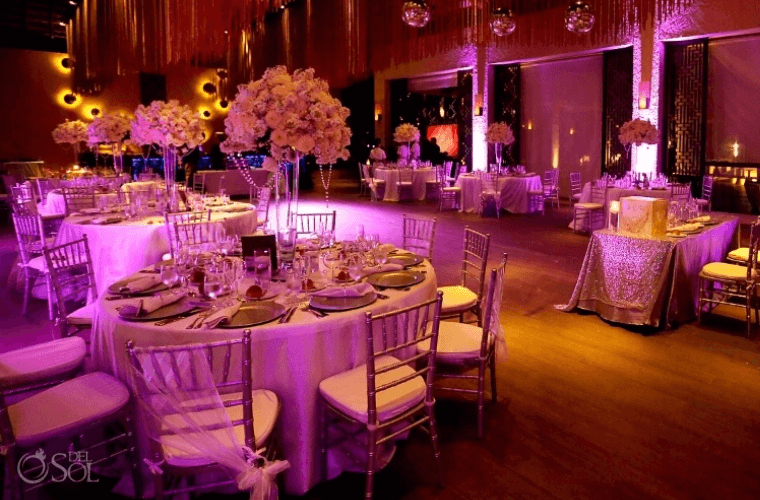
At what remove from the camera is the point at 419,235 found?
4.54 meters

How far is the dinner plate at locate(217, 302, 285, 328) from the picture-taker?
245cm

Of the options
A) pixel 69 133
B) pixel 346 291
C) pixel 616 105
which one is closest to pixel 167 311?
pixel 346 291

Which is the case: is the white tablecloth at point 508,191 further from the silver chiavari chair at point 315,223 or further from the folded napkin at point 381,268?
the folded napkin at point 381,268

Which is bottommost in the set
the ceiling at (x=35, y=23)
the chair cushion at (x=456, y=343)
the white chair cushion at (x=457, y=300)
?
the chair cushion at (x=456, y=343)

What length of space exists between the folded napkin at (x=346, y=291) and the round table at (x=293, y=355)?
85mm

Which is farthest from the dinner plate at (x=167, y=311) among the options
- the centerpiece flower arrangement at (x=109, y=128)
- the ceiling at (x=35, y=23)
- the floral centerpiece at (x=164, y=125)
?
the ceiling at (x=35, y=23)

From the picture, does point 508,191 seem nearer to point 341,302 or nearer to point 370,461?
point 341,302

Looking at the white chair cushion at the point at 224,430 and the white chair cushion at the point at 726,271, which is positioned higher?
the white chair cushion at the point at 726,271

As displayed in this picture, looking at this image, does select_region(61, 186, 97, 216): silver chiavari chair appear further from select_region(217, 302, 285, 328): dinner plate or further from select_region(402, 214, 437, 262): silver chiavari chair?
select_region(217, 302, 285, 328): dinner plate

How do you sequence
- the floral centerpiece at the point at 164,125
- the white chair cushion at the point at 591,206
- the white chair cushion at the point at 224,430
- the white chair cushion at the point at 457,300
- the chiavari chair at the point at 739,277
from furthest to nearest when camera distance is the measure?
1. the white chair cushion at the point at 591,206
2. the floral centerpiece at the point at 164,125
3. the chiavari chair at the point at 739,277
4. the white chair cushion at the point at 457,300
5. the white chair cushion at the point at 224,430

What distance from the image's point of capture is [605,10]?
9875mm

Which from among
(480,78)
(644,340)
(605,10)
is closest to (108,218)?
(644,340)

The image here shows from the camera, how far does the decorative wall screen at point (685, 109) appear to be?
1106 centimetres

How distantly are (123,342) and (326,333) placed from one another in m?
0.85
